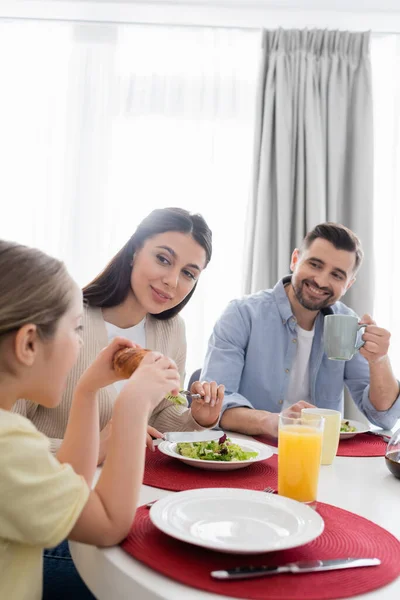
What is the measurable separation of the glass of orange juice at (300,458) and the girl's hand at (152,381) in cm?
25

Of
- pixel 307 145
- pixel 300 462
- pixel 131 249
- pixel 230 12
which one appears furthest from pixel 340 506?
pixel 230 12

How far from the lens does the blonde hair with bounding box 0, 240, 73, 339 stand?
2.79 feet

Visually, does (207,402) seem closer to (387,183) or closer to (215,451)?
(215,451)

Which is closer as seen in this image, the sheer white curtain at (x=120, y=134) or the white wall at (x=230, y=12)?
the white wall at (x=230, y=12)

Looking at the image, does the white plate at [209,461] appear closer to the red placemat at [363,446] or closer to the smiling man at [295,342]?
the red placemat at [363,446]

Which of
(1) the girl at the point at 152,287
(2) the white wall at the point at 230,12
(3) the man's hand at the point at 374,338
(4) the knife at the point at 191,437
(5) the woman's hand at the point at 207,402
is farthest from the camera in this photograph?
(2) the white wall at the point at 230,12

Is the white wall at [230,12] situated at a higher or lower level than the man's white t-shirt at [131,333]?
higher

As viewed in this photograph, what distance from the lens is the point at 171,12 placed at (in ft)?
10.8

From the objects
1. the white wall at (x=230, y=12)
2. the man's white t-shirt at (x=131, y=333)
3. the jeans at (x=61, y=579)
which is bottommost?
the jeans at (x=61, y=579)

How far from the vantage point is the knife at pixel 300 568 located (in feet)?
2.30

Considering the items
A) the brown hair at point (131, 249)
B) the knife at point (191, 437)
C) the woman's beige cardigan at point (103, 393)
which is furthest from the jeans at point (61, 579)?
the brown hair at point (131, 249)

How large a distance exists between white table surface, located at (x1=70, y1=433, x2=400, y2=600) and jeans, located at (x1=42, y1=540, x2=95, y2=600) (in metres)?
0.24

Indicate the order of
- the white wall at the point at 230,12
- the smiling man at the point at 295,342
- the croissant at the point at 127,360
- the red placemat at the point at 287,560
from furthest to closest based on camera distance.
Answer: the white wall at the point at 230,12
the smiling man at the point at 295,342
the croissant at the point at 127,360
the red placemat at the point at 287,560

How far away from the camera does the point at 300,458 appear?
39.9 inches
